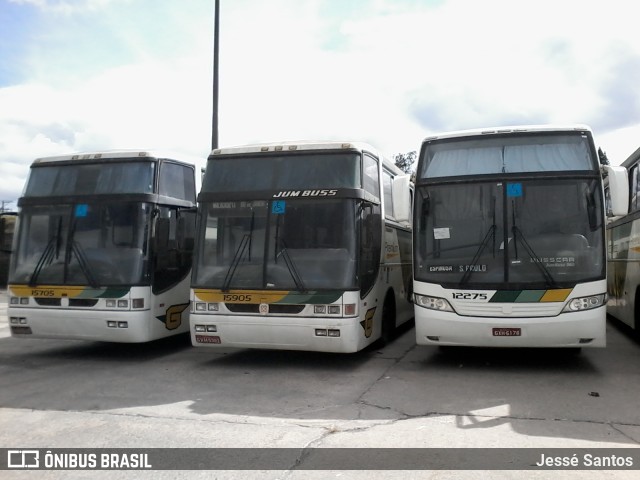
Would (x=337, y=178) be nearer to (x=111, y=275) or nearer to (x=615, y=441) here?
(x=111, y=275)

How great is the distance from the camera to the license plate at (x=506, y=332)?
790 centimetres

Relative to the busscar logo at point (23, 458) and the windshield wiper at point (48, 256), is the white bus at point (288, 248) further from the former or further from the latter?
the busscar logo at point (23, 458)

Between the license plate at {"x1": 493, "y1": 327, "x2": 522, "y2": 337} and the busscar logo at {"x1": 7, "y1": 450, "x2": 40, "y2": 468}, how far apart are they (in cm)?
549

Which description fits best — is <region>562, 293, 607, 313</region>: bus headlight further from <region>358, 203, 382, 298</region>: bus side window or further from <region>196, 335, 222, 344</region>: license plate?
<region>196, 335, 222, 344</region>: license plate

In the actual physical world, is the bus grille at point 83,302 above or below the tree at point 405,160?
below

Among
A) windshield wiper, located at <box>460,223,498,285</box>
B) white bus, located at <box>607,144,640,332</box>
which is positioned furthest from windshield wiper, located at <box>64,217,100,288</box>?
white bus, located at <box>607,144,640,332</box>

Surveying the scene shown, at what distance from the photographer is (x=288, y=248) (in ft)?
28.4

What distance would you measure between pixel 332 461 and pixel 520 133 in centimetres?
552

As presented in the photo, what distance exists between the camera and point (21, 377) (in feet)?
28.5

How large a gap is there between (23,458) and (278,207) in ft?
15.4

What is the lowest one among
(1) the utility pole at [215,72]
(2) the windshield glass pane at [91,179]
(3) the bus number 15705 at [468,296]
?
(3) the bus number 15705 at [468,296]

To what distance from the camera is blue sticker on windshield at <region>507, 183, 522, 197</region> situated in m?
8.26

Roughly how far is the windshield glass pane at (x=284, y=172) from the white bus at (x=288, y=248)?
0.01 metres

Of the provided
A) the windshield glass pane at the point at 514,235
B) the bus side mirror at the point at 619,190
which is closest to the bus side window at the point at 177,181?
the windshield glass pane at the point at 514,235
